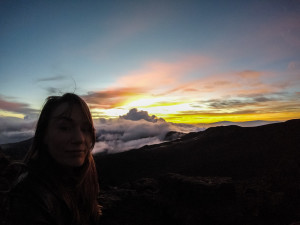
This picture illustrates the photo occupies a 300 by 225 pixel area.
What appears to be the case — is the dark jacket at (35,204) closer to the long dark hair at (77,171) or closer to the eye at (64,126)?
the long dark hair at (77,171)

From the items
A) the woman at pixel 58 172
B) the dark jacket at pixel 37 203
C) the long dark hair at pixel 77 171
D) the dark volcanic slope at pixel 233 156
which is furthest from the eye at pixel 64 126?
the dark volcanic slope at pixel 233 156

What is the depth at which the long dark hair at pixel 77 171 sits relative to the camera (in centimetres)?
179

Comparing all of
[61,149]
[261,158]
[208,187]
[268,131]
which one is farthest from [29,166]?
[268,131]

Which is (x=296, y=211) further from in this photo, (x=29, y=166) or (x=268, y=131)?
(x=268, y=131)

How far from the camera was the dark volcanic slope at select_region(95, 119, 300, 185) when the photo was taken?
34062 millimetres

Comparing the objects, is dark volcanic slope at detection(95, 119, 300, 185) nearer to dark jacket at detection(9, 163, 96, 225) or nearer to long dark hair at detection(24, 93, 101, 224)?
long dark hair at detection(24, 93, 101, 224)

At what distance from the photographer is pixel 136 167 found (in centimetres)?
6431

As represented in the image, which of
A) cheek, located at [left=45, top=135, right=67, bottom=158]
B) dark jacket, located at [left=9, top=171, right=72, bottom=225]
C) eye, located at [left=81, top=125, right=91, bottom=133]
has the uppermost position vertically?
eye, located at [left=81, top=125, right=91, bottom=133]

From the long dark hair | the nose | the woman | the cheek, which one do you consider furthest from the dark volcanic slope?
the cheek

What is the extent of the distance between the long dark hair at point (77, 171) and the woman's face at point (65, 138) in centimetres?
6

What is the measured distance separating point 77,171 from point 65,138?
49 centimetres

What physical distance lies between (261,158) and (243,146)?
10856 millimetres

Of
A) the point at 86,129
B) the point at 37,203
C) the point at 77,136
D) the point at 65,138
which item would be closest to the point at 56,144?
the point at 65,138

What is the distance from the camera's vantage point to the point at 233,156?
44.9m
